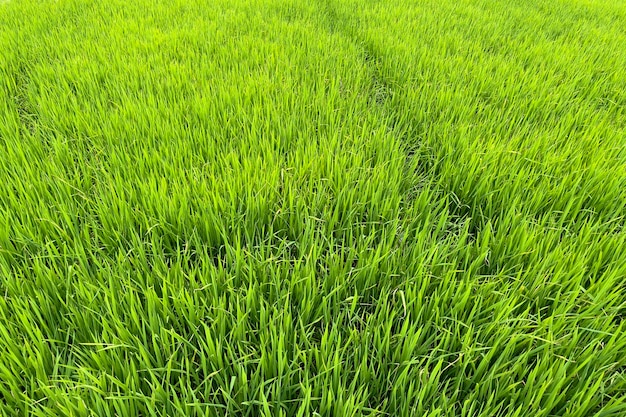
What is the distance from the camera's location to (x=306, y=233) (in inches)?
38.1

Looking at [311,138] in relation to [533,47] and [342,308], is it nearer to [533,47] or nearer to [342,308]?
[342,308]

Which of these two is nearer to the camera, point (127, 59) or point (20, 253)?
point (20, 253)

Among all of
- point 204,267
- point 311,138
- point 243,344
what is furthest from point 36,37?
point 243,344

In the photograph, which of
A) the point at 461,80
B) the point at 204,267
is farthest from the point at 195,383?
the point at 461,80

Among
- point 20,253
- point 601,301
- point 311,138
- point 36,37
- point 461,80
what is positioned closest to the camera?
point 601,301

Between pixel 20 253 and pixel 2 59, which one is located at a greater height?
pixel 2 59

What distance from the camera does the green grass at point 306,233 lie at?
2.20 feet

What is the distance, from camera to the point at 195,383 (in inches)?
27.0

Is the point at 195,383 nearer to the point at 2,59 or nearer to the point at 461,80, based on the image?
the point at 461,80

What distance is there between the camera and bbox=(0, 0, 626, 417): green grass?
669 mm

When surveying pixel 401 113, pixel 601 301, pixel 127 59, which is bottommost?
pixel 601 301

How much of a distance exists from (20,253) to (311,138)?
0.94 m

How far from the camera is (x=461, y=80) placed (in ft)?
6.38

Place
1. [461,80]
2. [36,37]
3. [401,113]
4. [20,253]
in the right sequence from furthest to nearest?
[36,37] < [461,80] < [401,113] < [20,253]
